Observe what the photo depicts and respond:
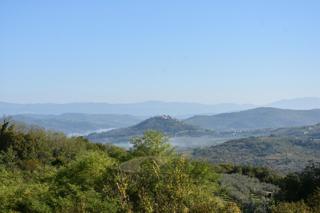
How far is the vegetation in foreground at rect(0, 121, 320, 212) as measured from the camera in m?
14.0

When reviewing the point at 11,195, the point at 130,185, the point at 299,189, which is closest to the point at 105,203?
the point at 130,185

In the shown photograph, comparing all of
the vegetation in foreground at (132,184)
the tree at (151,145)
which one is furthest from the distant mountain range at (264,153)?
the tree at (151,145)

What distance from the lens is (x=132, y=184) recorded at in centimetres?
2322

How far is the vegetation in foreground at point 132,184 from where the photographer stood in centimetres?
1403

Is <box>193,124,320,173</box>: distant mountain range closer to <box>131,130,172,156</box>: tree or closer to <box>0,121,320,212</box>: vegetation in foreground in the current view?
<box>0,121,320,212</box>: vegetation in foreground

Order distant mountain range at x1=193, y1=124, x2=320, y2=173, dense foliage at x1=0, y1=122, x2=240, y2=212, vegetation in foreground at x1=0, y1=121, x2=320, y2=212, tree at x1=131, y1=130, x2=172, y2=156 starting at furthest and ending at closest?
distant mountain range at x1=193, y1=124, x2=320, y2=173, tree at x1=131, y1=130, x2=172, y2=156, vegetation in foreground at x1=0, y1=121, x2=320, y2=212, dense foliage at x1=0, y1=122, x2=240, y2=212

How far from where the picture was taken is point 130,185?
898 inches

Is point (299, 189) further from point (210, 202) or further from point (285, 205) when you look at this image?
point (210, 202)

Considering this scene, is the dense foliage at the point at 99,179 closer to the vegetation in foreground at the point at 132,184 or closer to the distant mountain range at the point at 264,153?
the vegetation in foreground at the point at 132,184

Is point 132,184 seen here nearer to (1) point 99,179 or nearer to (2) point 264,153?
(1) point 99,179

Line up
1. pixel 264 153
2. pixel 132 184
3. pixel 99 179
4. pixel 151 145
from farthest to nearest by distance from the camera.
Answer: pixel 264 153
pixel 151 145
pixel 99 179
pixel 132 184

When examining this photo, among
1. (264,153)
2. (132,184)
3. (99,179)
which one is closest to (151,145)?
(99,179)

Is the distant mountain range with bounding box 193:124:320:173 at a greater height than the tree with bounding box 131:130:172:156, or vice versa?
the tree with bounding box 131:130:172:156

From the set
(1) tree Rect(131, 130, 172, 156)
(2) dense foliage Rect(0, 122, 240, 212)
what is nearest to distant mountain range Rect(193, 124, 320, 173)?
(2) dense foliage Rect(0, 122, 240, 212)
